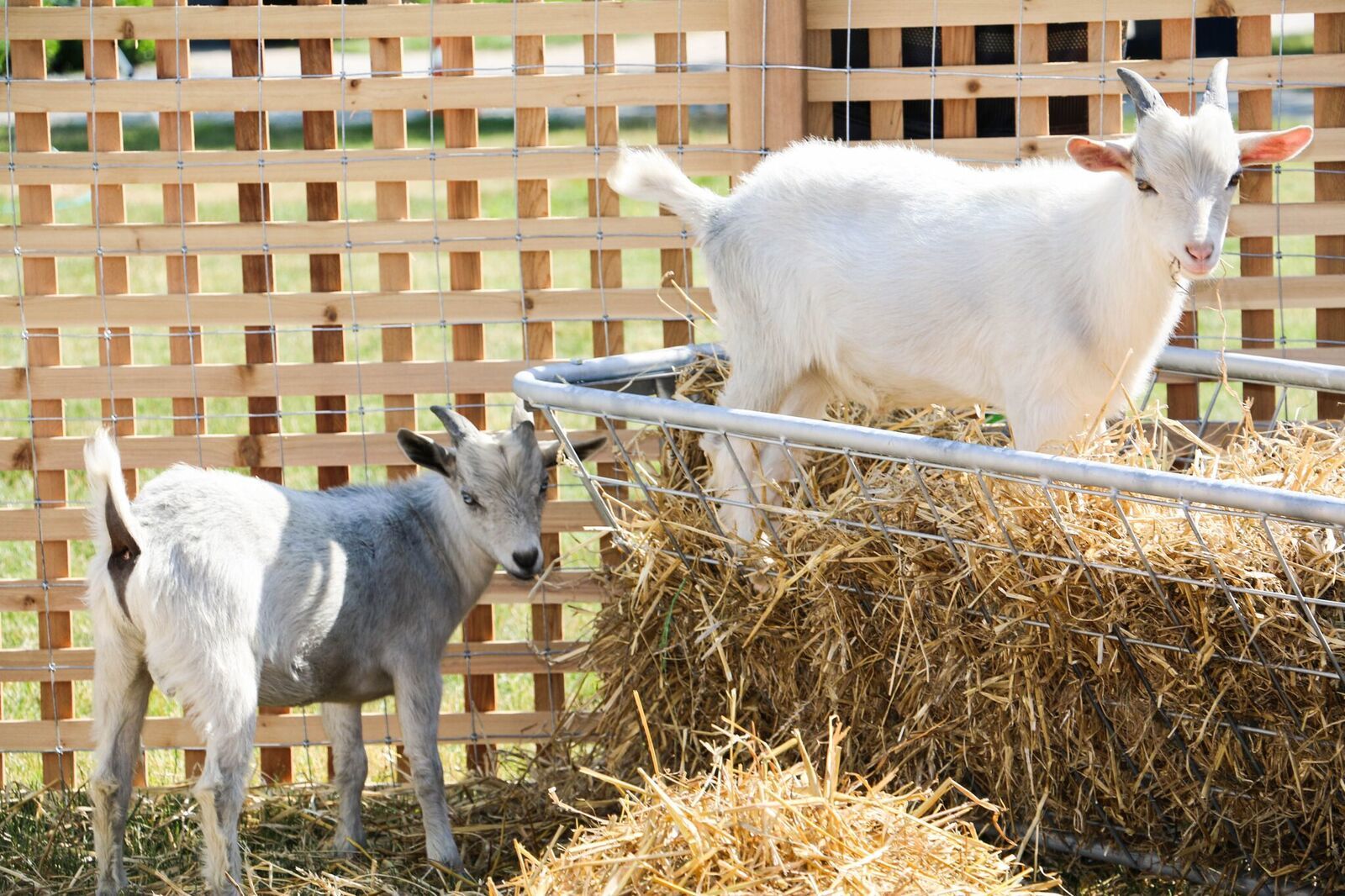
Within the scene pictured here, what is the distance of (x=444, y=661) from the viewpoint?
18.2 feet

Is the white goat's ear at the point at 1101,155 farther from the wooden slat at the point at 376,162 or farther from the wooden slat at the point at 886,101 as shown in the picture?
the wooden slat at the point at 886,101

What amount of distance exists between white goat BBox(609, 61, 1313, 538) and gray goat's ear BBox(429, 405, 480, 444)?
75cm

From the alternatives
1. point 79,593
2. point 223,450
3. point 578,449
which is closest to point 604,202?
point 578,449

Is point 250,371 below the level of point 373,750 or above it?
above

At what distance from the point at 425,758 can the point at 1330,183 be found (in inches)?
145

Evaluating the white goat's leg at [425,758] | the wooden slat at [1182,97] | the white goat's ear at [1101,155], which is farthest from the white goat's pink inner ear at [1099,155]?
the white goat's leg at [425,758]

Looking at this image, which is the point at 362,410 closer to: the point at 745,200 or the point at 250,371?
the point at 250,371

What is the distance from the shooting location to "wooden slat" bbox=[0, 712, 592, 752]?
218 inches

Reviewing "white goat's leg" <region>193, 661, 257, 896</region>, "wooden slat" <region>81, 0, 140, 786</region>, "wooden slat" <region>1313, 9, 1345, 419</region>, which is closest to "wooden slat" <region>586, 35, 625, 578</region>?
"white goat's leg" <region>193, 661, 257, 896</region>

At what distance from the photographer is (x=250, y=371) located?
5406 millimetres

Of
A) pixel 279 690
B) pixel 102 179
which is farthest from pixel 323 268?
pixel 279 690

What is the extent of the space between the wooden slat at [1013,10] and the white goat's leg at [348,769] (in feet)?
9.32

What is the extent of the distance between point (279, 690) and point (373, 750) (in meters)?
1.64

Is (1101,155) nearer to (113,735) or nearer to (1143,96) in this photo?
(1143,96)
